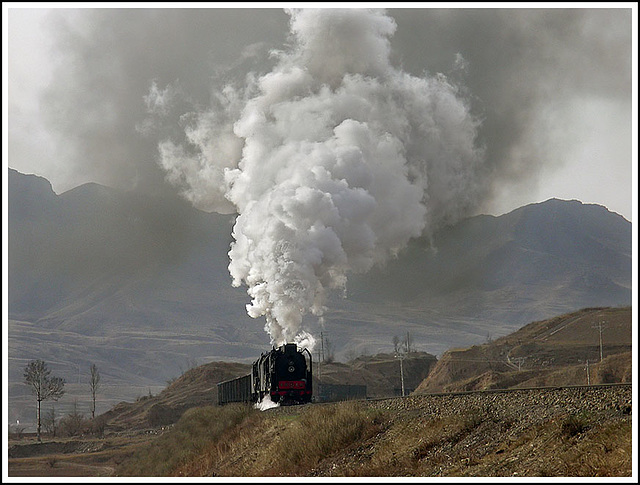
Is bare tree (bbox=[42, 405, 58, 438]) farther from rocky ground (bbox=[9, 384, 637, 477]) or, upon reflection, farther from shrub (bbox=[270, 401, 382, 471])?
shrub (bbox=[270, 401, 382, 471])

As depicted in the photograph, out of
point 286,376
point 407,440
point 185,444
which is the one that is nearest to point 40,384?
point 185,444

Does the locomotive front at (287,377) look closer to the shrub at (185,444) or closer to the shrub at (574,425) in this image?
the shrub at (185,444)

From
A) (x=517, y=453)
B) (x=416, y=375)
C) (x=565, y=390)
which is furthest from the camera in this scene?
(x=416, y=375)

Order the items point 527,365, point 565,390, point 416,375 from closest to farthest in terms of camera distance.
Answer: point 565,390
point 527,365
point 416,375

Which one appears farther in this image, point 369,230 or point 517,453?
point 369,230

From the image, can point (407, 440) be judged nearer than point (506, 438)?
No

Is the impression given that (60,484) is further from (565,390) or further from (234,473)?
(565,390)

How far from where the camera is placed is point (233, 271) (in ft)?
150

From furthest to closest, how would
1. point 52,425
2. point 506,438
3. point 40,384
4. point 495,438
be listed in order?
point 52,425 → point 40,384 → point 495,438 → point 506,438

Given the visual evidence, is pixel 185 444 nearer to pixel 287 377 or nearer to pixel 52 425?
pixel 287 377

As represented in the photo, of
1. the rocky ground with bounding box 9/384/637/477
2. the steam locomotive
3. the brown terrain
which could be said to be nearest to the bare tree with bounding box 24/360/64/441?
the brown terrain

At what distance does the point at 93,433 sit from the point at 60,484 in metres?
61.1

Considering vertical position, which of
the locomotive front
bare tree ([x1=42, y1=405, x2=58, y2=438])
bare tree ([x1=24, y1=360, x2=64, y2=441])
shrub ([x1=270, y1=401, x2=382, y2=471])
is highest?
the locomotive front

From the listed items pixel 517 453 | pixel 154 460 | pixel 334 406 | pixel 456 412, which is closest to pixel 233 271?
pixel 154 460
